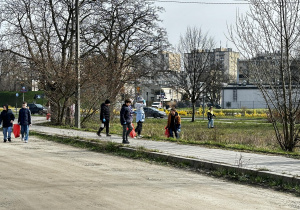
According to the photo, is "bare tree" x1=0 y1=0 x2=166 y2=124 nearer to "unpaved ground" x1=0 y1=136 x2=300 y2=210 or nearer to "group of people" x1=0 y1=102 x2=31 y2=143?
"group of people" x1=0 y1=102 x2=31 y2=143

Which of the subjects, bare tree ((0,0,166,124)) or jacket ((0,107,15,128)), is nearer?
jacket ((0,107,15,128))

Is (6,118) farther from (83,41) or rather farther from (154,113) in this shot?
(154,113)

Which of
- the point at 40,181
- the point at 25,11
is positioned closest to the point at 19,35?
the point at 25,11

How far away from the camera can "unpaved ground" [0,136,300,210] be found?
22.4 feet

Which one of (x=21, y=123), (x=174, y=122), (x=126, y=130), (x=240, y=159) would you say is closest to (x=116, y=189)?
(x=240, y=159)

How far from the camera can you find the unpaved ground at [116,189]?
6.82 meters

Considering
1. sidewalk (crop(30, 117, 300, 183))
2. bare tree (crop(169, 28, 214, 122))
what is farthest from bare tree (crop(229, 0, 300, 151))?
bare tree (crop(169, 28, 214, 122))

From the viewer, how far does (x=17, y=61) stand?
28.3m

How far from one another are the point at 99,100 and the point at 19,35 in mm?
7158

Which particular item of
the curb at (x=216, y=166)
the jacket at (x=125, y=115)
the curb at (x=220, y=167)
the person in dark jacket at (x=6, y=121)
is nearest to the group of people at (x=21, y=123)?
the person in dark jacket at (x=6, y=121)

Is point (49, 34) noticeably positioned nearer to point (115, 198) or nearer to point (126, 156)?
point (126, 156)

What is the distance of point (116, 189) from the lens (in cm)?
792

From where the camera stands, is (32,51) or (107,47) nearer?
(32,51)

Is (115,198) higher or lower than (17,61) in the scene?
lower
